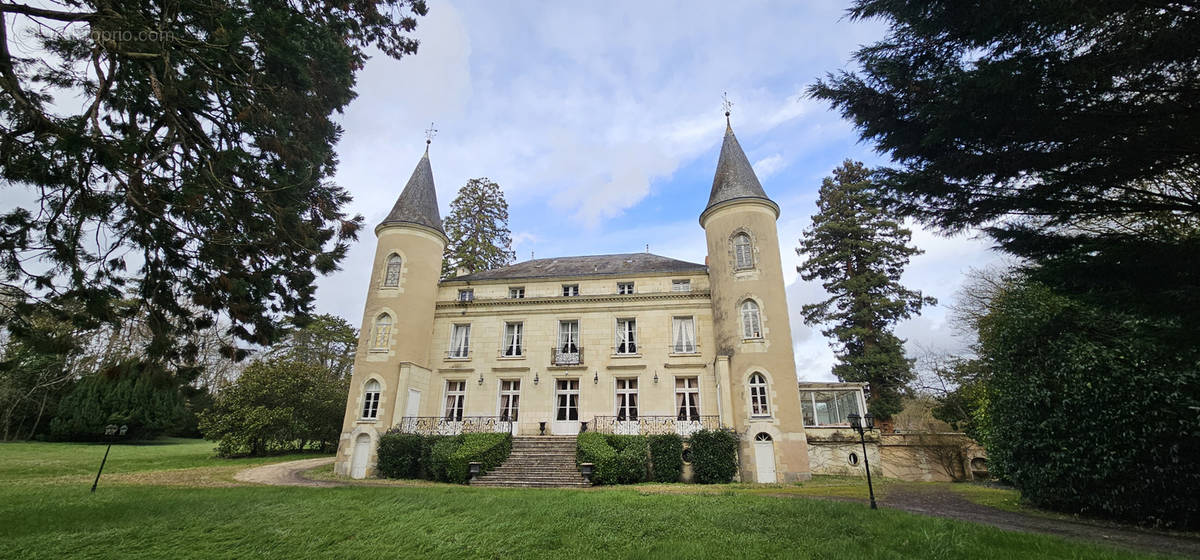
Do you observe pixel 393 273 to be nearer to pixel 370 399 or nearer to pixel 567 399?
pixel 370 399

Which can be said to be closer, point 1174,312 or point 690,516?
point 1174,312

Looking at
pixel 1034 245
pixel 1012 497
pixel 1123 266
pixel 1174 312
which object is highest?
pixel 1034 245

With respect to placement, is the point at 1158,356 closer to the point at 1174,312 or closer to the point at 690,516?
the point at 1174,312

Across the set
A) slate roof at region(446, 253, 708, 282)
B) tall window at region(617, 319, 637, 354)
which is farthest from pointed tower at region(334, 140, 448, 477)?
tall window at region(617, 319, 637, 354)

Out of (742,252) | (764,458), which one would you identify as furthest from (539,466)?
(742,252)

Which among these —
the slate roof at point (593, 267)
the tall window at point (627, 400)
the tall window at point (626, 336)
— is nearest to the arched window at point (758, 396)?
the tall window at point (627, 400)

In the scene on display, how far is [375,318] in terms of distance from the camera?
18.8 meters

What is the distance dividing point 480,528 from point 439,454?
9099 mm

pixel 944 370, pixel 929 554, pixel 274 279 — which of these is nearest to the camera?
pixel 929 554

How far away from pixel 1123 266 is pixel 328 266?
9.19 metres

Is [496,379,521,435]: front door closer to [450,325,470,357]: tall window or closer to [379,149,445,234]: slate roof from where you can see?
[450,325,470,357]: tall window

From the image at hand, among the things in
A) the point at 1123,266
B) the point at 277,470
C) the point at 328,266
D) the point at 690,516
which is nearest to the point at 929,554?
the point at 690,516

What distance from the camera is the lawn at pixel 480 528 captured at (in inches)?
238

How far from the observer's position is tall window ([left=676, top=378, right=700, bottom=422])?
1794 cm
